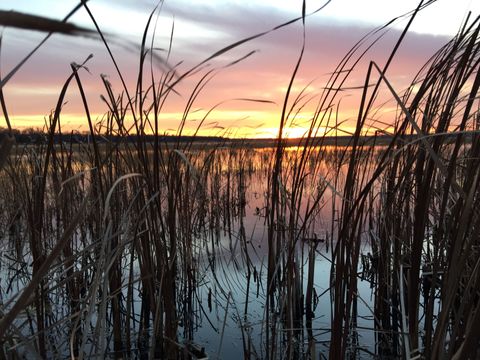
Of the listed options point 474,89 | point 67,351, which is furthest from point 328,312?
point 474,89

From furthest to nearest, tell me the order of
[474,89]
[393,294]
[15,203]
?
1. [15,203]
2. [393,294]
3. [474,89]

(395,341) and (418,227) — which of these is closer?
(418,227)

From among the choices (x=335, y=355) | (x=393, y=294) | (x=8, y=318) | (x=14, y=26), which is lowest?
(x=393, y=294)

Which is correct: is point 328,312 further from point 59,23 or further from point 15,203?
point 15,203

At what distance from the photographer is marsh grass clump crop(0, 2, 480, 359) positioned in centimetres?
99

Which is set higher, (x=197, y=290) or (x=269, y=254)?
(x=269, y=254)

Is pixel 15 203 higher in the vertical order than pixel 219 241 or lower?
Result: higher

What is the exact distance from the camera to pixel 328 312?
8.97ft

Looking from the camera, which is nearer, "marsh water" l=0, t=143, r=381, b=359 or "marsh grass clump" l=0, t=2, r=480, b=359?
"marsh grass clump" l=0, t=2, r=480, b=359

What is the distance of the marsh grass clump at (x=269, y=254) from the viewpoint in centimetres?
99

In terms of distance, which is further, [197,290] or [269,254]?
[197,290]

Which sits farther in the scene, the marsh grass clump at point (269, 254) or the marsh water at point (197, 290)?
the marsh water at point (197, 290)

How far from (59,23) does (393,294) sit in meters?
2.65

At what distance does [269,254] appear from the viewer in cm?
214
